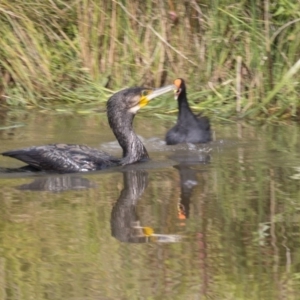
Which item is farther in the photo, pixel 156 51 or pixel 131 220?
pixel 156 51

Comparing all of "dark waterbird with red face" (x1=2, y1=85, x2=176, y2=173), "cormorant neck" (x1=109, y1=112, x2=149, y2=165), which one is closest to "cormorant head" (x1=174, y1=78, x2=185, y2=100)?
"dark waterbird with red face" (x1=2, y1=85, x2=176, y2=173)

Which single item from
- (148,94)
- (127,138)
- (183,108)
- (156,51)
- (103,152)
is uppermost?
(156,51)

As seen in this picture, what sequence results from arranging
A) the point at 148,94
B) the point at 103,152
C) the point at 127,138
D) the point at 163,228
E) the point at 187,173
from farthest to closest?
the point at 148,94, the point at 127,138, the point at 103,152, the point at 187,173, the point at 163,228

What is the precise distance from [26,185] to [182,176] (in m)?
1.34

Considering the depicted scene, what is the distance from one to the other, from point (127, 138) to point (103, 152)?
18.4 inches

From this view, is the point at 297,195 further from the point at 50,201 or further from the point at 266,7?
the point at 266,7

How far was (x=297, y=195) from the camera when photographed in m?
8.08

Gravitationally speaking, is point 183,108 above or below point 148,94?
below

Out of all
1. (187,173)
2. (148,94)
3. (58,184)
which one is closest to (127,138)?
(148,94)

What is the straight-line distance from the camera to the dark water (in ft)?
19.1

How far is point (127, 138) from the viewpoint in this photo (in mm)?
10062

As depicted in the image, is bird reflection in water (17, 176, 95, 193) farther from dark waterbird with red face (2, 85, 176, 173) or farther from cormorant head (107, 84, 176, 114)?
cormorant head (107, 84, 176, 114)

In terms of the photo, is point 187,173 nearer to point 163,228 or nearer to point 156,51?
point 163,228

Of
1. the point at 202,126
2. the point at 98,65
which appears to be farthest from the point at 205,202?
the point at 98,65
